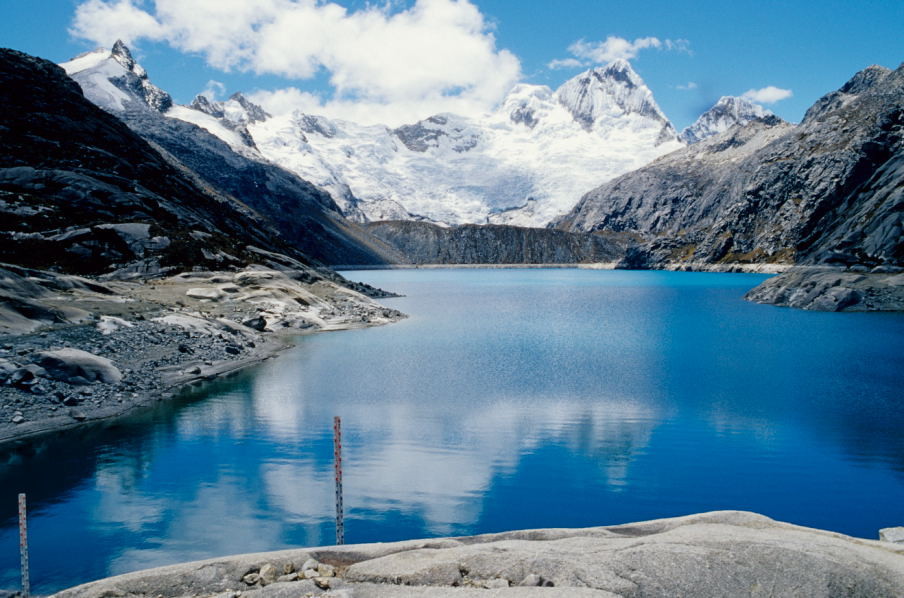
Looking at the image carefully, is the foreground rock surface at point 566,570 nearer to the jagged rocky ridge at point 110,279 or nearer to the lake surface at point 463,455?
the lake surface at point 463,455

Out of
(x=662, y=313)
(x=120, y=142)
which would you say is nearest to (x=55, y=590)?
(x=662, y=313)

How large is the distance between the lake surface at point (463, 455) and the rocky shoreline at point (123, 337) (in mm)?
2015

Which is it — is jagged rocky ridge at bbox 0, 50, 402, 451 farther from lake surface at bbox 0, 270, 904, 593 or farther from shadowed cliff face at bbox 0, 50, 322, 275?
lake surface at bbox 0, 270, 904, 593

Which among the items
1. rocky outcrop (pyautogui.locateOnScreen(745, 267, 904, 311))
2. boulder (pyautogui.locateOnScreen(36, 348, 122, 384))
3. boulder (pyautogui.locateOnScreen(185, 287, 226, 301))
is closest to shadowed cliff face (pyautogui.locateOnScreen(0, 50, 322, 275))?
boulder (pyautogui.locateOnScreen(185, 287, 226, 301))

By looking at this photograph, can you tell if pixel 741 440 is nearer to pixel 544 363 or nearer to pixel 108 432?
pixel 544 363

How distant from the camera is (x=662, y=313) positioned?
81625mm

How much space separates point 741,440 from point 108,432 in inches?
1026

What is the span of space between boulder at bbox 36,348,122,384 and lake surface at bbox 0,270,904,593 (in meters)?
3.53

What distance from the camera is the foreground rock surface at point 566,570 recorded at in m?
8.92

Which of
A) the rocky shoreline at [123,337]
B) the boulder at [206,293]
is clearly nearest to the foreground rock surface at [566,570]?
the rocky shoreline at [123,337]

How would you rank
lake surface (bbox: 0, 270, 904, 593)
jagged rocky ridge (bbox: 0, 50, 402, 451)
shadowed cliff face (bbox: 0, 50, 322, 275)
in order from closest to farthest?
1. lake surface (bbox: 0, 270, 904, 593)
2. jagged rocky ridge (bbox: 0, 50, 402, 451)
3. shadowed cliff face (bbox: 0, 50, 322, 275)

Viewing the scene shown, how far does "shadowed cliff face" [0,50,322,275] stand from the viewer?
6431 centimetres

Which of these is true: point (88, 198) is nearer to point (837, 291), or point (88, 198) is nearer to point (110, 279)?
point (110, 279)

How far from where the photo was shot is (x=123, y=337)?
37.3 m
